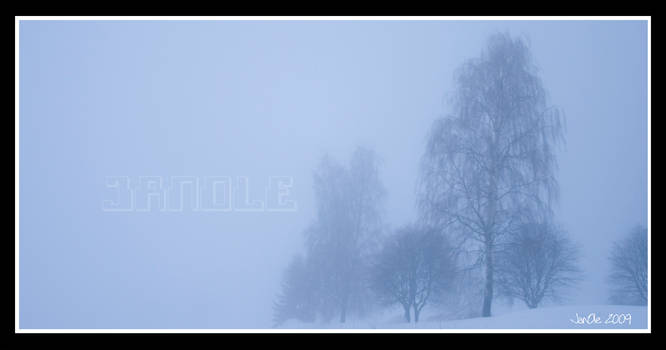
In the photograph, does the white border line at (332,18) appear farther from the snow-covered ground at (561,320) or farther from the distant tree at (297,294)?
the snow-covered ground at (561,320)

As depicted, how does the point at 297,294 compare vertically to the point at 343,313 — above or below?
above

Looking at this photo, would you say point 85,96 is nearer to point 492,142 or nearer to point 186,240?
point 186,240

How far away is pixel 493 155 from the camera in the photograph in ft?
30.4

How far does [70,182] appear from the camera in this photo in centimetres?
1003

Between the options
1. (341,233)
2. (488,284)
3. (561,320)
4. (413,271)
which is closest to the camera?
(561,320)

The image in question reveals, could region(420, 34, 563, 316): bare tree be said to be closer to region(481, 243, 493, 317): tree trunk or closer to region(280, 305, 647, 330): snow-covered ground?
region(481, 243, 493, 317): tree trunk

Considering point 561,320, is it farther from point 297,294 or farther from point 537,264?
point 297,294

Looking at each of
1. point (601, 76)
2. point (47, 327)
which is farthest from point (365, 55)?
point (47, 327)

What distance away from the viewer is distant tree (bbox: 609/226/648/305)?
9.84m

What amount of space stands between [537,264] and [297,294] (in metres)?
4.73

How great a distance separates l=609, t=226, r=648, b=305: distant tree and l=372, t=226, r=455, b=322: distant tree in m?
3.36

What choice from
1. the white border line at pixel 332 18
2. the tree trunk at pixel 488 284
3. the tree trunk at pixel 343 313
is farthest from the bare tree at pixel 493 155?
the tree trunk at pixel 343 313

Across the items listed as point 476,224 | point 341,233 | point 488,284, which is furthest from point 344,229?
point 488,284

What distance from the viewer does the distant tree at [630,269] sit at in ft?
32.3
